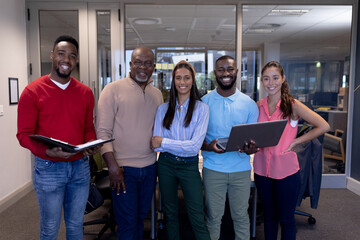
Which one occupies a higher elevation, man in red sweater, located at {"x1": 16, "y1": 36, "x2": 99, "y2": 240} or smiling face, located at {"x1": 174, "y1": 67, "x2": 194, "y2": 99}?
smiling face, located at {"x1": 174, "y1": 67, "x2": 194, "y2": 99}

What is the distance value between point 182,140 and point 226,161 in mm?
340

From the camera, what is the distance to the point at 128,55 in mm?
4004

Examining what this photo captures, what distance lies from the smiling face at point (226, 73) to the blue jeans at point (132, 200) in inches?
29.2

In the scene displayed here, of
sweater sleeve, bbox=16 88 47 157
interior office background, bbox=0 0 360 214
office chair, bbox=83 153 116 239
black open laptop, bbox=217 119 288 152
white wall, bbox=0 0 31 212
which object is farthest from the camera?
interior office background, bbox=0 0 360 214

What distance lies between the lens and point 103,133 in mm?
1750

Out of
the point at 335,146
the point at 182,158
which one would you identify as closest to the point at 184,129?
the point at 182,158

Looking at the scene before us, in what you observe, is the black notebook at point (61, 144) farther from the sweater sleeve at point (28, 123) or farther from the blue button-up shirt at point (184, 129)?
the blue button-up shirt at point (184, 129)

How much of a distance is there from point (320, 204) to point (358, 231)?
28.1 inches

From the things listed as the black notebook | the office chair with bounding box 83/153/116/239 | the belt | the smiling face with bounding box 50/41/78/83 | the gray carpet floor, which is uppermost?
the smiling face with bounding box 50/41/78/83

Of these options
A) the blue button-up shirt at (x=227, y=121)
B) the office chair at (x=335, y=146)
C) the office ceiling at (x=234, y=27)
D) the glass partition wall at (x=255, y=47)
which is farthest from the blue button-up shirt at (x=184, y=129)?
the office chair at (x=335, y=146)

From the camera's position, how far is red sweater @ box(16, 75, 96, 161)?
1.50 meters

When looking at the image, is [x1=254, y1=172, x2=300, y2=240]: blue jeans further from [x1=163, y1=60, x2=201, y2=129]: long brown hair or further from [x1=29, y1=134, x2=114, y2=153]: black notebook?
[x1=29, y1=134, x2=114, y2=153]: black notebook

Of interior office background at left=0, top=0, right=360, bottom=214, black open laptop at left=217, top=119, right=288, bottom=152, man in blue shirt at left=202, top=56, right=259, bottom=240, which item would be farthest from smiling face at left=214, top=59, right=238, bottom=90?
interior office background at left=0, top=0, right=360, bottom=214

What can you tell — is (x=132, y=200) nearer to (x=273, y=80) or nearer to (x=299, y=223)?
(x=273, y=80)
